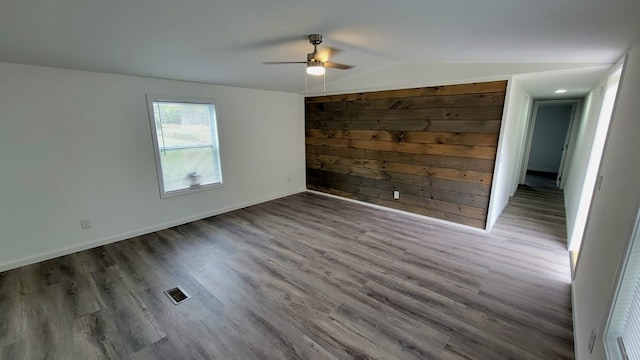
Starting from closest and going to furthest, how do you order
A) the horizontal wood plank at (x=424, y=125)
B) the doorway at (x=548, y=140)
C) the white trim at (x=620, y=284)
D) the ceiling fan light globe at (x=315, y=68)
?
the white trim at (x=620, y=284)
the ceiling fan light globe at (x=315, y=68)
the horizontal wood plank at (x=424, y=125)
the doorway at (x=548, y=140)

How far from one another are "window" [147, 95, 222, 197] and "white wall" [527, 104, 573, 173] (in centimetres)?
936

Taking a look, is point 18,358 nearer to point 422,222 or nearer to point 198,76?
point 198,76

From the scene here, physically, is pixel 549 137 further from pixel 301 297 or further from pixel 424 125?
pixel 301 297

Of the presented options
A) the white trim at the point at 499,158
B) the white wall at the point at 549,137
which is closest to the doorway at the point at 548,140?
the white wall at the point at 549,137

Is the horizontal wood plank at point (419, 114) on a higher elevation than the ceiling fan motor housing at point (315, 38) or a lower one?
lower

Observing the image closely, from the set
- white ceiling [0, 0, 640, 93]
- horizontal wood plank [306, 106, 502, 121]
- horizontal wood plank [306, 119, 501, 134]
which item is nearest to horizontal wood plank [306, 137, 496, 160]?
horizontal wood plank [306, 119, 501, 134]

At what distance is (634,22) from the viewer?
1.51 m

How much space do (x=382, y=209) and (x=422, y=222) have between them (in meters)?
0.76

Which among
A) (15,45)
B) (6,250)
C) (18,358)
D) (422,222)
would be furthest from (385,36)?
(6,250)

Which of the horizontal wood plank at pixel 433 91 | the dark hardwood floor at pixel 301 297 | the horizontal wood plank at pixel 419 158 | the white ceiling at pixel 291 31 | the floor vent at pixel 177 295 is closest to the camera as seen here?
the white ceiling at pixel 291 31

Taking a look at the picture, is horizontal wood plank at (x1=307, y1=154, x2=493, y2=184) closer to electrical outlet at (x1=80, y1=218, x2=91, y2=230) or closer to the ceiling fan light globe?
the ceiling fan light globe

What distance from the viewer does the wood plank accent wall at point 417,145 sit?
3500 mm

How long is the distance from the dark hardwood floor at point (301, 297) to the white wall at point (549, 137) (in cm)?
583

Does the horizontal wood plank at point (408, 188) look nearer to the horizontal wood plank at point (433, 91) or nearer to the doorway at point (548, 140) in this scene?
the horizontal wood plank at point (433, 91)
